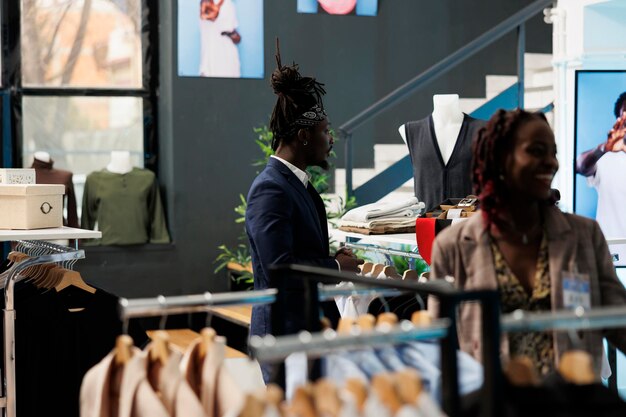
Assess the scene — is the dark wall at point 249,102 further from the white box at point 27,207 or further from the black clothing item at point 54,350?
the black clothing item at point 54,350

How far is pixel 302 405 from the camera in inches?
66.5

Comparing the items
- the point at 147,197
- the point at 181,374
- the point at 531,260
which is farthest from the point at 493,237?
the point at 147,197

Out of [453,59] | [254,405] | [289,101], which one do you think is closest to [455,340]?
[254,405]

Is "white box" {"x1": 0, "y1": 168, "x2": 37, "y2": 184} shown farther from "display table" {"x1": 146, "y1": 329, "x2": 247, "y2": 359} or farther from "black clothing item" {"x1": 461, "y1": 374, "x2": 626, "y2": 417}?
"black clothing item" {"x1": 461, "y1": 374, "x2": 626, "y2": 417}

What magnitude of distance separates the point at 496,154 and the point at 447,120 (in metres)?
3.07

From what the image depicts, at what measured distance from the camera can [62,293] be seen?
3.78m

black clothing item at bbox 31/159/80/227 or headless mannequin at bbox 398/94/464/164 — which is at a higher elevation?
headless mannequin at bbox 398/94/464/164

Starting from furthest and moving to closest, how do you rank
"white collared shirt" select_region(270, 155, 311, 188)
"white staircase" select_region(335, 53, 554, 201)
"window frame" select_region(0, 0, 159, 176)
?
"white staircase" select_region(335, 53, 554, 201) → "window frame" select_region(0, 0, 159, 176) → "white collared shirt" select_region(270, 155, 311, 188)

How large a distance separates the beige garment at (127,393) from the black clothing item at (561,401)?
2.32 ft

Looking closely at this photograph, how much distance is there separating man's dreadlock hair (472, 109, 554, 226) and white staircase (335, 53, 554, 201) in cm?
538

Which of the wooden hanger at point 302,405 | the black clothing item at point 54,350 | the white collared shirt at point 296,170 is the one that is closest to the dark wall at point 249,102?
the black clothing item at point 54,350

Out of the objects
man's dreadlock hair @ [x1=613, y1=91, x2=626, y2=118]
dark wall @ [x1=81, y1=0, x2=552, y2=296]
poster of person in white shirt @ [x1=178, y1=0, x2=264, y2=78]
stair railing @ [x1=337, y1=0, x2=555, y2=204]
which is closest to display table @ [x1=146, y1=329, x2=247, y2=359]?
dark wall @ [x1=81, y1=0, x2=552, y2=296]

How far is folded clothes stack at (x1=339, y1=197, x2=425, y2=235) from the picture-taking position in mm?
4152

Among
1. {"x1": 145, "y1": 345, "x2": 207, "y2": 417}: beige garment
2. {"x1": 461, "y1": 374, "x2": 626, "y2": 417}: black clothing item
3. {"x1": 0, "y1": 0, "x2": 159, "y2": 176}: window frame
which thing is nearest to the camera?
{"x1": 461, "y1": 374, "x2": 626, "y2": 417}: black clothing item
